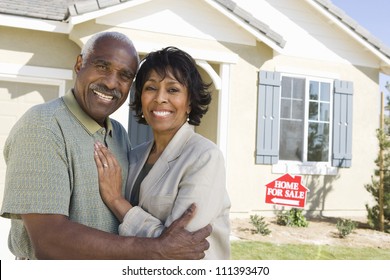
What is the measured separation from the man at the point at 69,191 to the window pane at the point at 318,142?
6.90 metres

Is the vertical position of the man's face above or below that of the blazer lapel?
above

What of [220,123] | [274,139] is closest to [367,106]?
[274,139]

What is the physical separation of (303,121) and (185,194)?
6846 mm

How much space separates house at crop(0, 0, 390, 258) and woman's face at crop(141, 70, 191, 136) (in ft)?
15.1

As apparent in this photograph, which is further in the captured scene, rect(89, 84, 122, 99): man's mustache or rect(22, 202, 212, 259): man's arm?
rect(89, 84, 122, 99): man's mustache

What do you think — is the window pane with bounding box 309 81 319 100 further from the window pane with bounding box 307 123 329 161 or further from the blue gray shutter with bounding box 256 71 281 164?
the blue gray shutter with bounding box 256 71 281 164

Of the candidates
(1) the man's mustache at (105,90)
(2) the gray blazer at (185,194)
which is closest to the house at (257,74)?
(1) the man's mustache at (105,90)

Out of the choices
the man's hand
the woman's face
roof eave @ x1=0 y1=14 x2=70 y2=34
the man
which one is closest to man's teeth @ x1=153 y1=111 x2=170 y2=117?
the woman's face

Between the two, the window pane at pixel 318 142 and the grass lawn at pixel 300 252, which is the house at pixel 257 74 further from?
the grass lawn at pixel 300 252

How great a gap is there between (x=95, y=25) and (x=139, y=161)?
16.6 ft

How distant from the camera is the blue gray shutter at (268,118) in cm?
771

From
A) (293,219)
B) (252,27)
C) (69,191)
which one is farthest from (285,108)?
(69,191)

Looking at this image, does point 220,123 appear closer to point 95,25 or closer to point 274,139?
point 274,139

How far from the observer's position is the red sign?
183 inches
